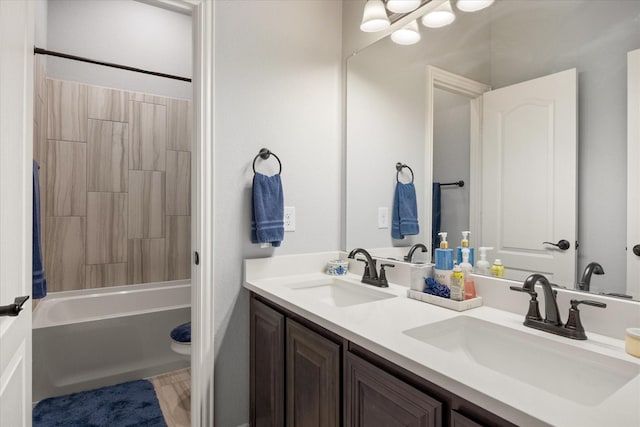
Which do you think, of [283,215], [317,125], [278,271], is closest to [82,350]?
[278,271]

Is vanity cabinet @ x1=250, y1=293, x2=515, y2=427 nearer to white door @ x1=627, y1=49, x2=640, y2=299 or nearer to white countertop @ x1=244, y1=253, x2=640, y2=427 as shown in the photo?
white countertop @ x1=244, y1=253, x2=640, y2=427

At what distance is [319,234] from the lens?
77.3 inches

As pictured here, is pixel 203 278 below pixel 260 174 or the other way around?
below

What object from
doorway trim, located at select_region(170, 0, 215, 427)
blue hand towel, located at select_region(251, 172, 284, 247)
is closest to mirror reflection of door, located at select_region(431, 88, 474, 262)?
blue hand towel, located at select_region(251, 172, 284, 247)

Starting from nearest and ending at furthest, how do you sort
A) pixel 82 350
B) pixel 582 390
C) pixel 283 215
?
pixel 582 390, pixel 283 215, pixel 82 350

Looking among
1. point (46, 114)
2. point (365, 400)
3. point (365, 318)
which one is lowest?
point (365, 400)

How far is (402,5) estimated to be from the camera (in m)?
1.63

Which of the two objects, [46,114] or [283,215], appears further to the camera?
[46,114]

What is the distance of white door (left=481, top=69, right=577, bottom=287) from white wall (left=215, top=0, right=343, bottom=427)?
0.87m

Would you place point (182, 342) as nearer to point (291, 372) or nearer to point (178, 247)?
point (291, 372)

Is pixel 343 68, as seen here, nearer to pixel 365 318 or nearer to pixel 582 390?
pixel 365 318

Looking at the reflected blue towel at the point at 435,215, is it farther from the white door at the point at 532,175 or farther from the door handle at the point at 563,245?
the door handle at the point at 563,245

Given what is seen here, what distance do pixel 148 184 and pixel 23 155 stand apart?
1.94m

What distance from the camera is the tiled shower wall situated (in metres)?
2.61
